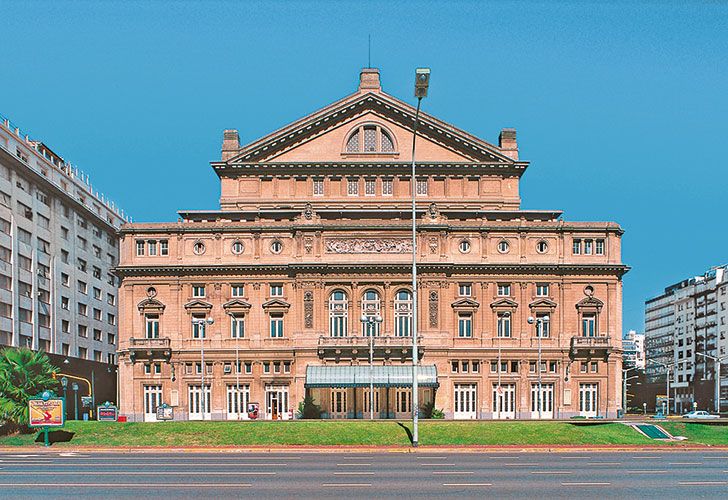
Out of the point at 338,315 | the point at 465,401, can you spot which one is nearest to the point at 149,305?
the point at 338,315

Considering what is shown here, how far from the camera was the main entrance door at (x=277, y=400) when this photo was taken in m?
82.1

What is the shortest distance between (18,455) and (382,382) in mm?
41045

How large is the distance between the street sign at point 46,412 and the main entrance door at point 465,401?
42.2 metres

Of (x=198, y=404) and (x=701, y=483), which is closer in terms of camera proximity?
(x=701, y=483)

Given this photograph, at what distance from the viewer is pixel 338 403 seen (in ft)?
268

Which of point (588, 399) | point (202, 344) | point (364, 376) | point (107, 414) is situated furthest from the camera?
point (588, 399)

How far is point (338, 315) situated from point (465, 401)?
613 inches

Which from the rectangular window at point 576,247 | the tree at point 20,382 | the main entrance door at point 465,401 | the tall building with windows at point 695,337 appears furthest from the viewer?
the tall building with windows at point 695,337

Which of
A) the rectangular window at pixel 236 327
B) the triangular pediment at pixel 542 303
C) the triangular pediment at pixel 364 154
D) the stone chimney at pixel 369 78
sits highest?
the stone chimney at pixel 369 78

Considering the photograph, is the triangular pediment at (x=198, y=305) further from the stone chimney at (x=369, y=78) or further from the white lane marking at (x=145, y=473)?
the white lane marking at (x=145, y=473)

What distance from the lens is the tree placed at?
54156 millimetres

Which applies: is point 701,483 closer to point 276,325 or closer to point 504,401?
point 504,401

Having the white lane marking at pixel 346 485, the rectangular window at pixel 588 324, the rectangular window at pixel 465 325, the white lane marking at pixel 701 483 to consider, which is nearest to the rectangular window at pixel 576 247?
the rectangular window at pixel 588 324

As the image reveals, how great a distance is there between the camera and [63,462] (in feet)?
129
